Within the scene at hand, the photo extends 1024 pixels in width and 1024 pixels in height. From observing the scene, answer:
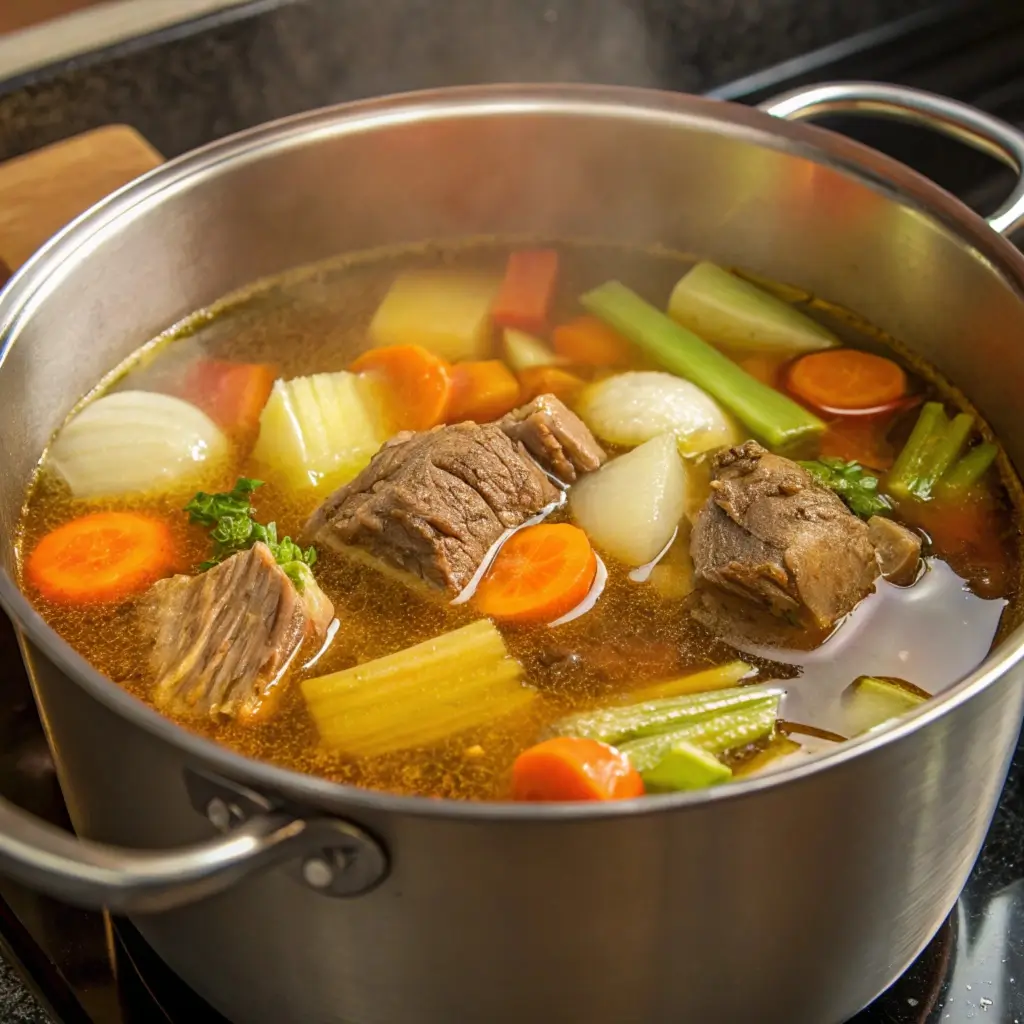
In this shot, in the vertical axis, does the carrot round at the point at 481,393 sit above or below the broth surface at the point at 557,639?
above

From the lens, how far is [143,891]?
104 cm

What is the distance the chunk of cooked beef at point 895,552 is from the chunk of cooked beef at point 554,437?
43 centimetres

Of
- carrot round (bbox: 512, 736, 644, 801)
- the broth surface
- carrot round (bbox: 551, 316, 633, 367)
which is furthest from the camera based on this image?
carrot round (bbox: 551, 316, 633, 367)

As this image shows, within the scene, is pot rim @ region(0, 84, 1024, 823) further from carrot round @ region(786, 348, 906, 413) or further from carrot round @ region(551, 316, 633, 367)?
carrot round @ region(551, 316, 633, 367)

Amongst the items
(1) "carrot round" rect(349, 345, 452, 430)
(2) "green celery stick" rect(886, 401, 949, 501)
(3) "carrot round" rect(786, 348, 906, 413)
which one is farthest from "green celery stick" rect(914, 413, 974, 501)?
(1) "carrot round" rect(349, 345, 452, 430)

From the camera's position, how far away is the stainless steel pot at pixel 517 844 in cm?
106

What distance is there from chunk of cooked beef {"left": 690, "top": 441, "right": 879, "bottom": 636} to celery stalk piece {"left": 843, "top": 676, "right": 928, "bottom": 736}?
0.36 ft

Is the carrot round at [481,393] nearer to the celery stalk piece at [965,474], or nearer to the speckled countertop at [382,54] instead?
the celery stalk piece at [965,474]

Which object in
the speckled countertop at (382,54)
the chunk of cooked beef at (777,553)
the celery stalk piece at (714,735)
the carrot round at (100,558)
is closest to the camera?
the celery stalk piece at (714,735)

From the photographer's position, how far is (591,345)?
88.8 inches

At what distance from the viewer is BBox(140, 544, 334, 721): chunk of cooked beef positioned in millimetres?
1598

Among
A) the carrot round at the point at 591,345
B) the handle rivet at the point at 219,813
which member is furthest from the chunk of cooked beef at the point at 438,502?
the handle rivet at the point at 219,813

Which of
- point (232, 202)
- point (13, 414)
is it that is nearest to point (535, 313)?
point (232, 202)

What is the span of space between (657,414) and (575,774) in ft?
2.72
